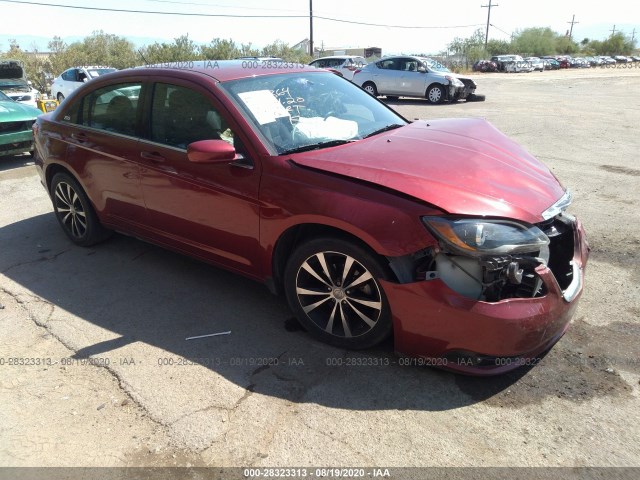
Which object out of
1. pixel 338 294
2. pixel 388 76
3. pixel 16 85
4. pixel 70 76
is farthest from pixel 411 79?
pixel 338 294

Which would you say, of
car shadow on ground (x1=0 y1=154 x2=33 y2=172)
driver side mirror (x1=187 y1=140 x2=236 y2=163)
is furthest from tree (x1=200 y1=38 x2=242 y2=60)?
driver side mirror (x1=187 y1=140 x2=236 y2=163)

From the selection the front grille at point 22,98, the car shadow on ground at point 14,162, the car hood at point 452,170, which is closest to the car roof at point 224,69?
the car hood at point 452,170

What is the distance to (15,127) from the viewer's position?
8.25 m

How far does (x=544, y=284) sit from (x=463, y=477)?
108 cm

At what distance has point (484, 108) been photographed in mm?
15117

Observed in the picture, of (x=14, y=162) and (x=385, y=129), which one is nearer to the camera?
(x=385, y=129)

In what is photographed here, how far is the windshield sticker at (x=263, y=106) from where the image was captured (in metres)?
3.34

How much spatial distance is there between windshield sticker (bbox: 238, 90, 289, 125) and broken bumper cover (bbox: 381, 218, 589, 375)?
1482 mm

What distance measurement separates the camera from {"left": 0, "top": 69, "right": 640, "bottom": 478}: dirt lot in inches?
93.0

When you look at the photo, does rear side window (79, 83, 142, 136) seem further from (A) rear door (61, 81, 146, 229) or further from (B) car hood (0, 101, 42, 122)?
(B) car hood (0, 101, 42, 122)

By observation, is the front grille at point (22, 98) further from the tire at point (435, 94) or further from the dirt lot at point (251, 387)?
the tire at point (435, 94)

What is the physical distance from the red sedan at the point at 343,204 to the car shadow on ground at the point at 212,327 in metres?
0.17

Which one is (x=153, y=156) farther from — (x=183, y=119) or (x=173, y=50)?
(x=173, y=50)

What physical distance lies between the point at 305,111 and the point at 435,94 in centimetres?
1434
